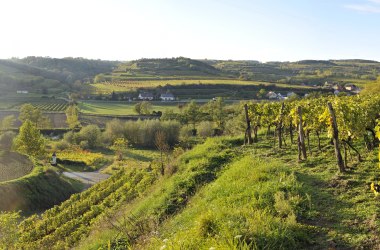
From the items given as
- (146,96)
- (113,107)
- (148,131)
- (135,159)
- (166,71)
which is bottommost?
(135,159)

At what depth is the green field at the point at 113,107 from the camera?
83494 millimetres

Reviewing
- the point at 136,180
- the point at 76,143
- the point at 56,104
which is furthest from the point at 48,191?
the point at 56,104

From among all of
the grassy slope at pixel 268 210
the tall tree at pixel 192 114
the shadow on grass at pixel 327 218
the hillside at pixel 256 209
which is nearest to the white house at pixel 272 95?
the tall tree at pixel 192 114

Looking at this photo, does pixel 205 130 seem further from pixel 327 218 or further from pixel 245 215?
pixel 245 215

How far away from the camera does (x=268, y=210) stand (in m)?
8.91

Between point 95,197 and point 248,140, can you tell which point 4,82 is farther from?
point 248,140

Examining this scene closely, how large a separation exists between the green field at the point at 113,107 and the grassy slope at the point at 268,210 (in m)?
69.5

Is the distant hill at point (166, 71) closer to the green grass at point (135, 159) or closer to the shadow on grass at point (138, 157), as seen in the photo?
the green grass at point (135, 159)

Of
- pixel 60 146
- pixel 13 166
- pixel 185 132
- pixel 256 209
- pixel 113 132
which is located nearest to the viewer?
pixel 256 209

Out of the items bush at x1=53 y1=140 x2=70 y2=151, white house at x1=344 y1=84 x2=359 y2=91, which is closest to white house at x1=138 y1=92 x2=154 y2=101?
bush at x1=53 y1=140 x2=70 y2=151

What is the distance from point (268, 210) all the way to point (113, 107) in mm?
85324

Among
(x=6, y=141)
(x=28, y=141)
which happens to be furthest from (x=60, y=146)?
(x=28, y=141)

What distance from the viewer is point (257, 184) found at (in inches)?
425

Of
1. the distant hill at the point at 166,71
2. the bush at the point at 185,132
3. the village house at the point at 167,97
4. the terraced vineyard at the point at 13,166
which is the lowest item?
the bush at the point at 185,132
